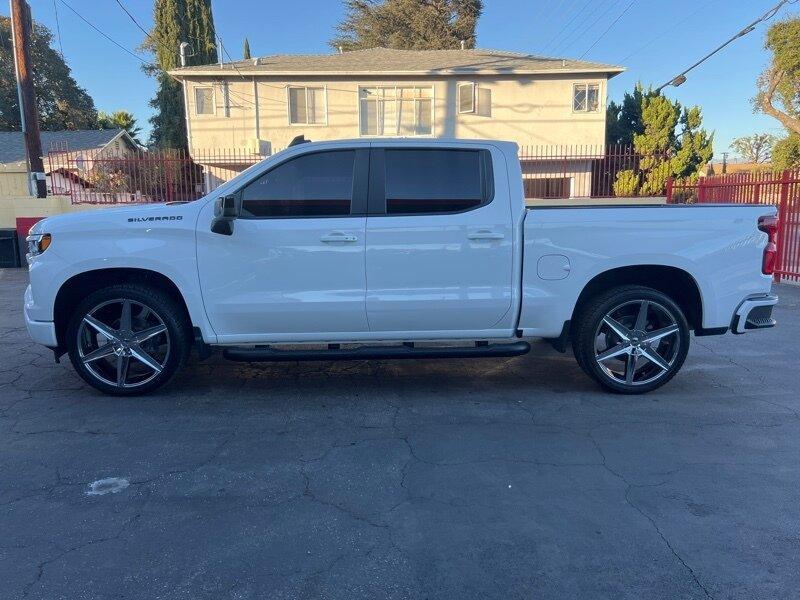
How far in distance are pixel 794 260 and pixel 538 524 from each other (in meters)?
10.2

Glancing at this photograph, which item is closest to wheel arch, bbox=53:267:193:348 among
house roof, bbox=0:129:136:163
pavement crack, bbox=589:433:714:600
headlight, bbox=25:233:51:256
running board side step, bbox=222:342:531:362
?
headlight, bbox=25:233:51:256

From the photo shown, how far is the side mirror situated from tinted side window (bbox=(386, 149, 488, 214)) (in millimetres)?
1151

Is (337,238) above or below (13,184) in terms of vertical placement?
below

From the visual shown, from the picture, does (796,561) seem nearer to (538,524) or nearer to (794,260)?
(538,524)

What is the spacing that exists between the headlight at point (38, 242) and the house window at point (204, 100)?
64.8 feet

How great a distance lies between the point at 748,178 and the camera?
36.8ft

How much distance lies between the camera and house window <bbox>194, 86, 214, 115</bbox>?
22.5 meters

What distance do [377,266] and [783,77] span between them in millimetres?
38344

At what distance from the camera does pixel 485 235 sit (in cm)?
451

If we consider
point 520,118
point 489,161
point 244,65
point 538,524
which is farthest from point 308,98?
point 538,524

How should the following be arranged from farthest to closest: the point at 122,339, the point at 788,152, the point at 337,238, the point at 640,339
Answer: the point at 788,152 < the point at 640,339 < the point at 122,339 < the point at 337,238

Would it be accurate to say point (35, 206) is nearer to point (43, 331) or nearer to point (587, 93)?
point (43, 331)

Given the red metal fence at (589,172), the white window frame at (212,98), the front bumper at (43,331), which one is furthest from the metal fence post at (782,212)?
the white window frame at (212,98)

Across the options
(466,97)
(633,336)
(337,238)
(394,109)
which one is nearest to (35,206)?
(337,238)
